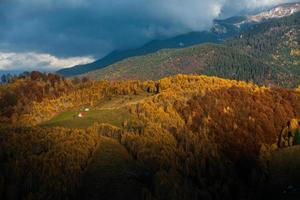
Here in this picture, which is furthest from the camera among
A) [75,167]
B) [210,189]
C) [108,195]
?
[210,189]

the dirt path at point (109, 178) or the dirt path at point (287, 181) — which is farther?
the dirt path at point (287, 181)

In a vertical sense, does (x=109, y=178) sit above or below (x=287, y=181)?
above

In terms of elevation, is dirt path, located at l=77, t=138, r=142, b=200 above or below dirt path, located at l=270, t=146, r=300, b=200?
above

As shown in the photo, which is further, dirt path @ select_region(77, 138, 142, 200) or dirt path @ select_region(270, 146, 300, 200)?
dirt path @ select_region(270, 146, 300, 200)

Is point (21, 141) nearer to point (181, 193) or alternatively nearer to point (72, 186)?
point (72, 186)

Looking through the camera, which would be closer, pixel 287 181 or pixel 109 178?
pixel 109 178

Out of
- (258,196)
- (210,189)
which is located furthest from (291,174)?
(210,189)

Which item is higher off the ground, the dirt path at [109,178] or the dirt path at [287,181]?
the dirt path at [109,178]

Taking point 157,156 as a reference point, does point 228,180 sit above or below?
below
